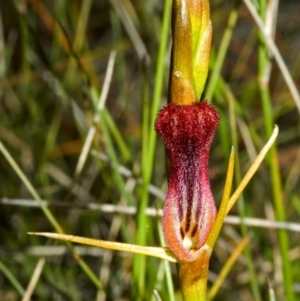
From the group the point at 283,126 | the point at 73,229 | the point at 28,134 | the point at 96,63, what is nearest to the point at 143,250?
the point at 73,229

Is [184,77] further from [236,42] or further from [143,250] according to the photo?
[236,42]

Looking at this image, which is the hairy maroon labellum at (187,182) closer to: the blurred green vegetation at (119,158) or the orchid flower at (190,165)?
the orchid flower at (190,165)

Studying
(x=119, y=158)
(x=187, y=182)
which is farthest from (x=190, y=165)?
(x=119, y=158)

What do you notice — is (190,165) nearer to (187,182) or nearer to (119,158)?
(187,182)

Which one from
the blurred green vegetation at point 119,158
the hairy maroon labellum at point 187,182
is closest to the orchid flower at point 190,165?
the hairy maroon labellum at point 187,182

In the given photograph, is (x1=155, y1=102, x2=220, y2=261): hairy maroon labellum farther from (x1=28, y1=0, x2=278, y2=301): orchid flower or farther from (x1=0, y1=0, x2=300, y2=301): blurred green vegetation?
(x1=0, y1=0, x2=300, y2=301): blurred green vegetation

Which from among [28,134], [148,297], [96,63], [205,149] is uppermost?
[96,63]
